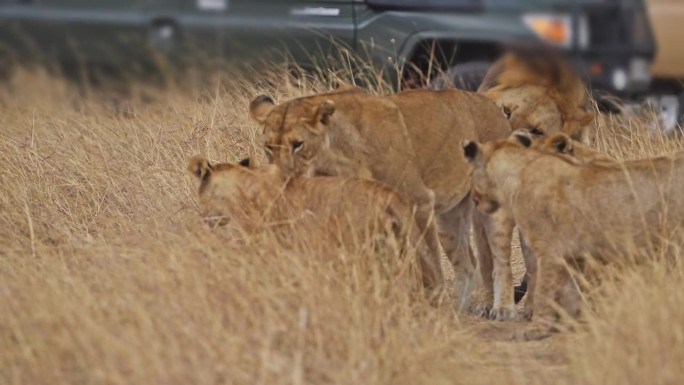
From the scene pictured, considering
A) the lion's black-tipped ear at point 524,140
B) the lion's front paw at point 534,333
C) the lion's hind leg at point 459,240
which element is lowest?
the lion's front paw at point 534,333

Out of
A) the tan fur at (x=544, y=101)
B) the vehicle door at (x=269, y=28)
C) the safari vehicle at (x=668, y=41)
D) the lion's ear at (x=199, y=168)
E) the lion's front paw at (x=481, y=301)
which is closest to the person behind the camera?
the lion's ear at (x=199, y=168)

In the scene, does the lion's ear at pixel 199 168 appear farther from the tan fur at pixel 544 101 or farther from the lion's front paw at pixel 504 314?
the tan fur at pixel 544 101

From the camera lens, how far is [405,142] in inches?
290

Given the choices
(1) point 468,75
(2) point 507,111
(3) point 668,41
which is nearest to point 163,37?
(1) point 468,75

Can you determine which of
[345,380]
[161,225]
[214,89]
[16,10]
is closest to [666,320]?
[345,380]

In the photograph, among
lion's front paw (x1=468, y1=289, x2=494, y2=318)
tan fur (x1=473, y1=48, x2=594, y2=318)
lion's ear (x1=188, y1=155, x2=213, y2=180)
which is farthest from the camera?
lion's front paw (x1=468, y1=289, x2=494, y2=318)

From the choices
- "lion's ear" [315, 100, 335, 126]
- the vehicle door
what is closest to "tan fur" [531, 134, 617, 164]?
"lion's ear" [315, 100, 335, 126]

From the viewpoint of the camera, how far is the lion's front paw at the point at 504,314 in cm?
773

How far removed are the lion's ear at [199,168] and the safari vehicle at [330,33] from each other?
3213 millimetres

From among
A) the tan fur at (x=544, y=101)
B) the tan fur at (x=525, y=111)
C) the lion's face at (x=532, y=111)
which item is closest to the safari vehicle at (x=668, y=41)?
the tan fur at (x=525, y=111)

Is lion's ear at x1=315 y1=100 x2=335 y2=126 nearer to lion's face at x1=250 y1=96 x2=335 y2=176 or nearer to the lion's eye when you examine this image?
lion's face at x1=250 y1=96 x2=335 y2=176

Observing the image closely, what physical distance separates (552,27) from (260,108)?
10.2 ft

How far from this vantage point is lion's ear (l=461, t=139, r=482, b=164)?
23.4 ft

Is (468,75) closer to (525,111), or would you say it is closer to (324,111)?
(525,111)
